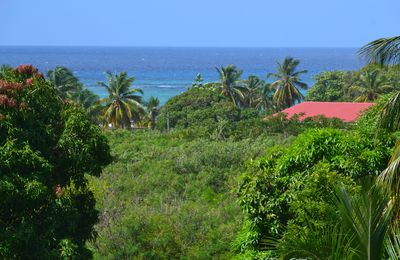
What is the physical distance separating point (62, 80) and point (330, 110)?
21.0 meters

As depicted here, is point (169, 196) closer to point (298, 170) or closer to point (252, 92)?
point (298, 170)

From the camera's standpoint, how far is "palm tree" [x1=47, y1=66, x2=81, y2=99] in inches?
2035

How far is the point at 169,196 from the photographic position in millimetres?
28438

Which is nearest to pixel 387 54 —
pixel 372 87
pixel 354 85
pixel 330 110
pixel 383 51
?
pixel 383 51

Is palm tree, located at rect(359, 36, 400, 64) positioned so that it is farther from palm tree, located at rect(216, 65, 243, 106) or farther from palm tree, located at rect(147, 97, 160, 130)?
palm tree, located at rect(147, 97, 160, 130)

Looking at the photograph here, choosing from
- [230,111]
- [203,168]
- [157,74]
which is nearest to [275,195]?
[203,168]

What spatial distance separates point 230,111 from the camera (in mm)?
49219

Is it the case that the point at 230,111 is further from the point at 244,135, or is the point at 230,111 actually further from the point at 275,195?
the point at 275,195

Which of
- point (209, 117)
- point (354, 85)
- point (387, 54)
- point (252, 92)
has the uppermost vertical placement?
point (387, 54)

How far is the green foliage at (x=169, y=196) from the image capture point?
19.6 m

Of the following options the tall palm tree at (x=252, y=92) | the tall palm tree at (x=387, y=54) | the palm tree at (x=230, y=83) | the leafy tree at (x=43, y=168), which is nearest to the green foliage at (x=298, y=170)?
the tall palm tree at (x=387, y=54)

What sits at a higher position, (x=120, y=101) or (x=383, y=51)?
(x=383, y=51)

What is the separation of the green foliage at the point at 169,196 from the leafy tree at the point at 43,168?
4.78m

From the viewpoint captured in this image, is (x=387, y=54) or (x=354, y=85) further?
(x=354, y=85)
